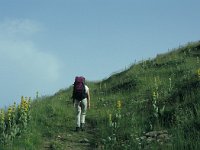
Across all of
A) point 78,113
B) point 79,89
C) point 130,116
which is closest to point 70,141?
point 78,113

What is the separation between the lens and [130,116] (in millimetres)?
16125

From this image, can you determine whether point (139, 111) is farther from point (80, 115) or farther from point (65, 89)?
point (65, 89)

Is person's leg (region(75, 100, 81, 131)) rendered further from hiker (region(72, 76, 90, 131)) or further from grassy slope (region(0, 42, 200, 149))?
grassy slope (region(0, 42, 200, 149))

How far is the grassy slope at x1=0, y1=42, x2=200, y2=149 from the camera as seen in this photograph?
1269 centimetres

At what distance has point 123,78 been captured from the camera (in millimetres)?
26297

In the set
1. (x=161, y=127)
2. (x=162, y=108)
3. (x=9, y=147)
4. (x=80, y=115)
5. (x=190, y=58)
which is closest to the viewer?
(x=9, y=147)

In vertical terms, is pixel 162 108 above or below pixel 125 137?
Answer: above

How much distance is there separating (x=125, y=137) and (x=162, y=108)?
1.97m

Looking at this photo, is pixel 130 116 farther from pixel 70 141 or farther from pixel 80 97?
pixel 70 141

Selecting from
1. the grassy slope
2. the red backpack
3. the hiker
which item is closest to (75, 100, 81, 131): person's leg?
the hiker

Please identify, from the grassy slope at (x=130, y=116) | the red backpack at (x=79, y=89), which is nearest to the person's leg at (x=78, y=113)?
the red backpack at (x=79, y=89)

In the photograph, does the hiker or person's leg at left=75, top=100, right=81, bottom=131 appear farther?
the hiker

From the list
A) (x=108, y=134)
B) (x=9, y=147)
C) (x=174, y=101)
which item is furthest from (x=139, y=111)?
(x=9, y=147)

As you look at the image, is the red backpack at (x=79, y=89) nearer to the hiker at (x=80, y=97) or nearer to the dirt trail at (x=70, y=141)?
the hiker at (x=80, y=97)
